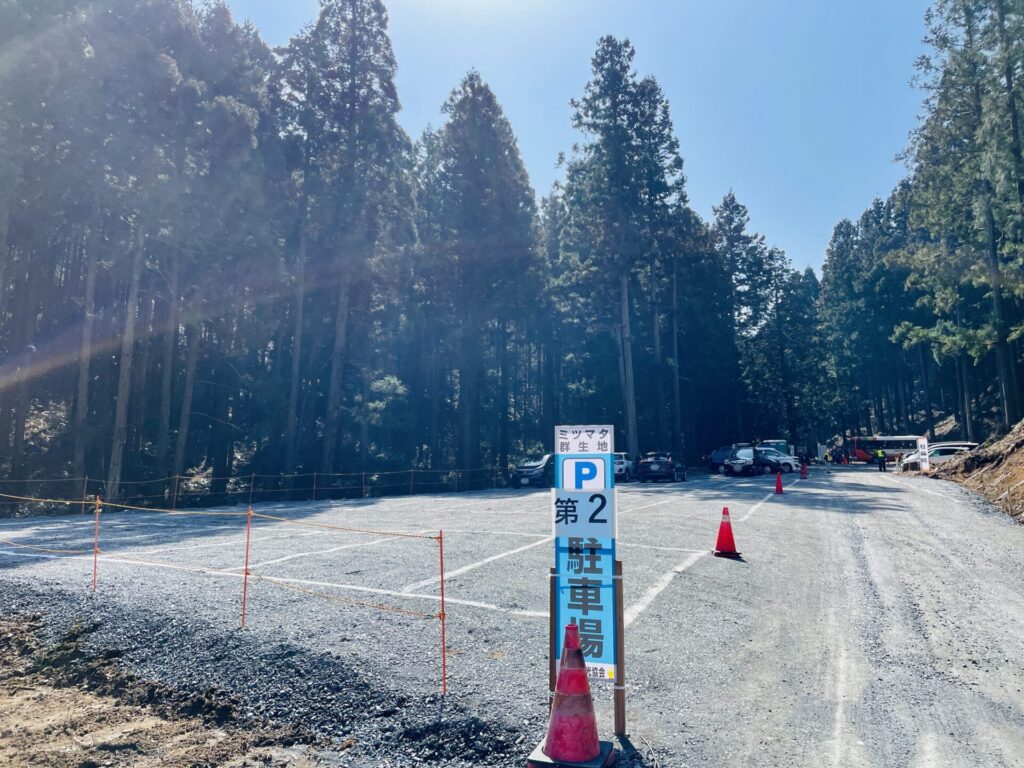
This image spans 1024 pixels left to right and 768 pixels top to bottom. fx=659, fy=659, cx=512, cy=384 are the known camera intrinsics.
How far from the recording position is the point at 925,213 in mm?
33000

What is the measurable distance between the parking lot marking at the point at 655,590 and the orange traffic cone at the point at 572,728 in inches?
104

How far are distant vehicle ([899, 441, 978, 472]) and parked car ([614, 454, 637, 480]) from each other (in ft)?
47.3

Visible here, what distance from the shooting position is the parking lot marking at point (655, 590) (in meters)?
7.16

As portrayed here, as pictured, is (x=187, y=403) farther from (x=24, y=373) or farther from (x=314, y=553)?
(x=314, y=553)

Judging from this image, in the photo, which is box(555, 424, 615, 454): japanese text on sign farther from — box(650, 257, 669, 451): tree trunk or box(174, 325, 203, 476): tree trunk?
box(650, 257, 669, 451): tree trunk

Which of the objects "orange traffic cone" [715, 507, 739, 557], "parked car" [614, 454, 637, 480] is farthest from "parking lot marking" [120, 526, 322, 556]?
"parked car" [614, 454, 637, 480]

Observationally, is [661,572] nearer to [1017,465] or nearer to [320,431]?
[1017,465]

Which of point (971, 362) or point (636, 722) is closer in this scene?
point (636, 722)

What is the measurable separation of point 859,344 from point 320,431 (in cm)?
5588

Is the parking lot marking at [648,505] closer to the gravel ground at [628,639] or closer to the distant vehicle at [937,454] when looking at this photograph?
the gravel ground at [628,639]

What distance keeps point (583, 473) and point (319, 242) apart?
32.1 meters

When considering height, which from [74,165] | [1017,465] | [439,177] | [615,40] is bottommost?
[1017,465]

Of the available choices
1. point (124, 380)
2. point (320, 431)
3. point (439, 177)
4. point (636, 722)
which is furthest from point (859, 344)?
point (636, 722)

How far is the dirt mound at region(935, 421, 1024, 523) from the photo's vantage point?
56.7 ft
